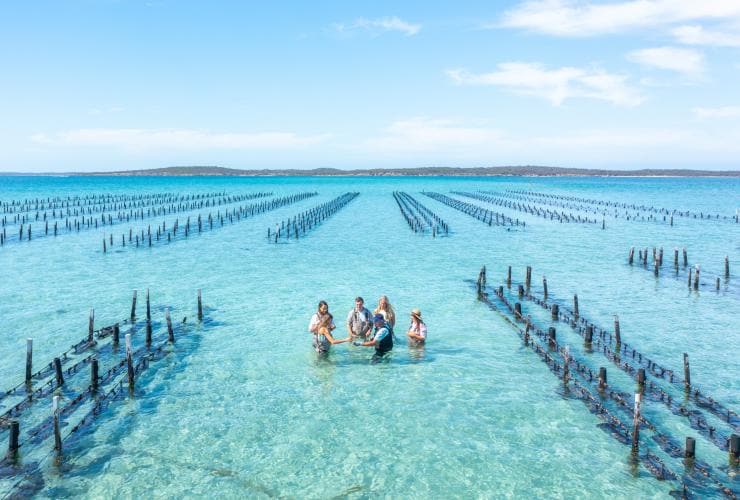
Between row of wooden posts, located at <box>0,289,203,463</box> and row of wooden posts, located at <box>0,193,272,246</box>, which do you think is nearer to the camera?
row of wooden posts, located at <box>0,289,203,463</box>

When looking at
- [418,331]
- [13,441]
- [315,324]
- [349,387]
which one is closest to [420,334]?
[418,331]

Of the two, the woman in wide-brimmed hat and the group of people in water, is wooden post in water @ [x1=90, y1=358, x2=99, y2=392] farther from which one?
the woman in wide-brimmed hat

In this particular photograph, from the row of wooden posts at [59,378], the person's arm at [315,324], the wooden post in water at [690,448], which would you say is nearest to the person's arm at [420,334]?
the person's arm at [315,324]

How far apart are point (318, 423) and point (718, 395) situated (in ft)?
36.6

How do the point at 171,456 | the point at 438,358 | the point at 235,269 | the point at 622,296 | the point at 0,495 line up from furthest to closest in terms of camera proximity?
the point at 235,269 < the point at 622,296 < the point at 438,358 < the point at 171,456 < the point at 0,495

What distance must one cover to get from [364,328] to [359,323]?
24 cm

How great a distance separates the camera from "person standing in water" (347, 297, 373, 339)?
18.2 m

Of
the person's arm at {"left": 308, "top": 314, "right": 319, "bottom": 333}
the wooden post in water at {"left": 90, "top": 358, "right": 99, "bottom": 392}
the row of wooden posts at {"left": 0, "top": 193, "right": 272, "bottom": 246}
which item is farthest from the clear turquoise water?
the row of wooden posts at {"left": 0, "top": 193, "right": 272, "bottom": 246}

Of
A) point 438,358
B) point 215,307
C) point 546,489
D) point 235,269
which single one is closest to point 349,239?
point 235,269

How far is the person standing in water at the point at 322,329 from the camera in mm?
17578

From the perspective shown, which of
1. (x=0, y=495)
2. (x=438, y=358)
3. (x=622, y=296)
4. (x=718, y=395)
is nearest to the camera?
(x=0, y=495)

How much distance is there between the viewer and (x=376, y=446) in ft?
41.9

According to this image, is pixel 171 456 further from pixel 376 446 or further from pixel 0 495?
pixel 376 446

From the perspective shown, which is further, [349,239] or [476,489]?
[349,239]
